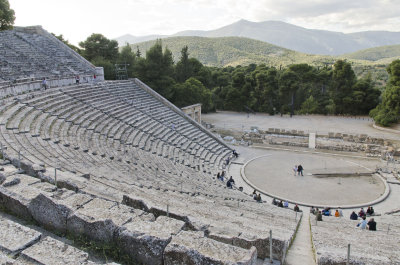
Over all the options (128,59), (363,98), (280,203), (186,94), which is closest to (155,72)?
(186,94)

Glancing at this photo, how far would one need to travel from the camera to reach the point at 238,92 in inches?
1628

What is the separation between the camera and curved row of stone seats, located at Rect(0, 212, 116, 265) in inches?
114

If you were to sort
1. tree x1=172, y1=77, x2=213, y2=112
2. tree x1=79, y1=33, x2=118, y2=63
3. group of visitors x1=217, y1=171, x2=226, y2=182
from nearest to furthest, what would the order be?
1. group of visitors x1=217, y1=171, x2=226, y2=182
2. tree x1=172, y1=77, x2=213, y2=112
3. tree x1=79, y1=33, x2=118, y2=63

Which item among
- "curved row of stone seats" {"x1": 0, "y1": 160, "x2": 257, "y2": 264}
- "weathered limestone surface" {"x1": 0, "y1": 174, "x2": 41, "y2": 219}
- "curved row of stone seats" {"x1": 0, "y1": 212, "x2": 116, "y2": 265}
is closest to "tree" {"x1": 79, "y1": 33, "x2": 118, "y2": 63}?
"weathered limestone surface" {"x1": 0, "y1": 174, "x2": 41, "y2": 219}

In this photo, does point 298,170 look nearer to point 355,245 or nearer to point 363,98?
point 355,245

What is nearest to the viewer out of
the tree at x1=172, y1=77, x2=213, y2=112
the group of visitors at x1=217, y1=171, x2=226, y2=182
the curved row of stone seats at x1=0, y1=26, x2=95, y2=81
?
the group of visitors at x1=217, y1=171, x2=226, y2=182

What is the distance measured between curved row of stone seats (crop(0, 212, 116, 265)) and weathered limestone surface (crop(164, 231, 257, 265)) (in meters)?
0.88

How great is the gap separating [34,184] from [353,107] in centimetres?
4200

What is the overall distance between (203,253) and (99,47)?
33.2 metres

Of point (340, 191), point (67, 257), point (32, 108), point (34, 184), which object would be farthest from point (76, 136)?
point (340, 191)

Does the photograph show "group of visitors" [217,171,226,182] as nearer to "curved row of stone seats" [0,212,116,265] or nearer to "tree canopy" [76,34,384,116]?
"curved row of stone seats" [0,212,116,265]

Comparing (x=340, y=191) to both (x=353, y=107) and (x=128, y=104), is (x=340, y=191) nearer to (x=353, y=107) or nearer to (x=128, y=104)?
(x=128, y=104)

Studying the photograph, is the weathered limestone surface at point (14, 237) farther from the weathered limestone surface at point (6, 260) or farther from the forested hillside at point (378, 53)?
the forested hillside at point (378, 53)

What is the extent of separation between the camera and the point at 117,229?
3.61 metres
